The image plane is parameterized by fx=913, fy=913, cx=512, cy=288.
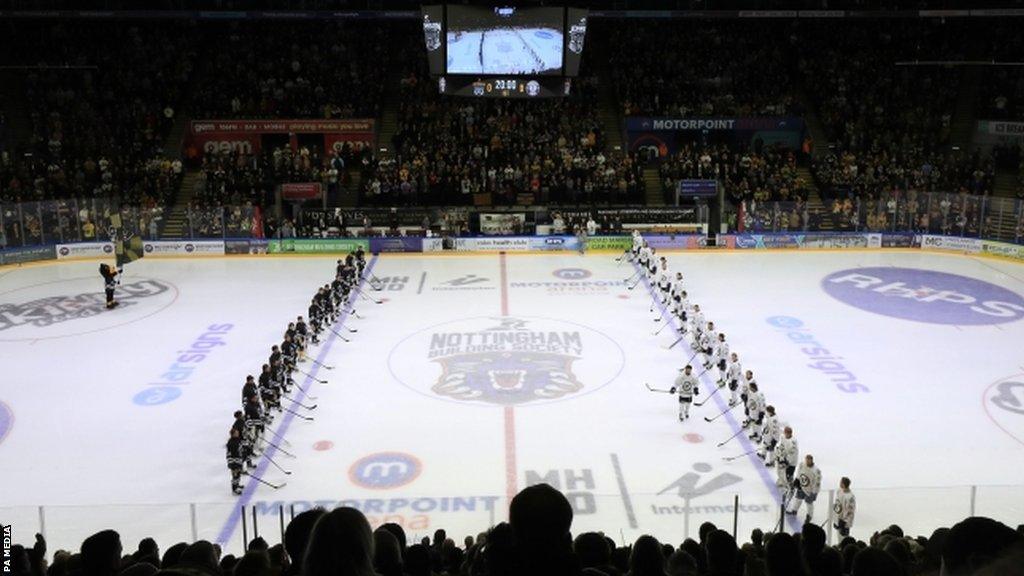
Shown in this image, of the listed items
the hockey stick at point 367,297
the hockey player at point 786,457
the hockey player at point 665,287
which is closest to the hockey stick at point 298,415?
the hockey stick at point 367,297

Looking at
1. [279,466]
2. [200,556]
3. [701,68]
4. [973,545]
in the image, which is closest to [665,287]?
[279,466]

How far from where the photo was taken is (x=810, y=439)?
1448 centimetres

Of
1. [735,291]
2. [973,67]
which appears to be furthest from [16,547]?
[973,67]

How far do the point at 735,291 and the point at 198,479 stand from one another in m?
15.2

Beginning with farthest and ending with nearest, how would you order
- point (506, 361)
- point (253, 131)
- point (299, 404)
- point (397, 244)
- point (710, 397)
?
point (253, 131) < point (397, 244) < point (506, 361) < point (710, 397) < point (299, 404)

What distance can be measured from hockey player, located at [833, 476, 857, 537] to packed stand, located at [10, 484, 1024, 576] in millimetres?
5281

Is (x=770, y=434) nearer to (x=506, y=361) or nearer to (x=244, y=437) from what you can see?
(x=506, y=361)

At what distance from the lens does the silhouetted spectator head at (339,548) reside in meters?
2.41

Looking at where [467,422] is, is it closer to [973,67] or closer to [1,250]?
[1,250]

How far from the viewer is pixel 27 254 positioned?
28.0 metres

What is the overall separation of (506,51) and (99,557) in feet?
71.2

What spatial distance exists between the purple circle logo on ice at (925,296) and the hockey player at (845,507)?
11751 mm

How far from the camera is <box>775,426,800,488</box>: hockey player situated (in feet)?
40.0

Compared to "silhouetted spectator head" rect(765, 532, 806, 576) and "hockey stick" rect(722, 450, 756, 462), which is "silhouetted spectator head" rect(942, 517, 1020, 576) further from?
"hockey stick" rect(722, 450, 756, 462)
